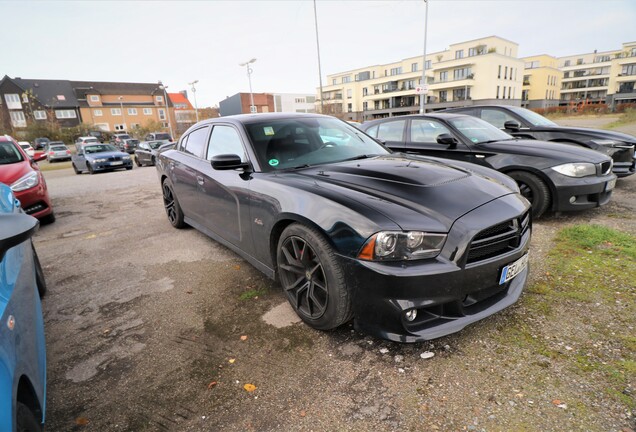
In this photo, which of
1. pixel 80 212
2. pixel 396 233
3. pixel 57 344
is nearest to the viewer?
pixel 396 233

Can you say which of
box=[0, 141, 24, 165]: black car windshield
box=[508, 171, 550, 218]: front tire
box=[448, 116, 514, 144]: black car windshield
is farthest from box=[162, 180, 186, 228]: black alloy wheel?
box=[508, 171, 550, 218]: front tire

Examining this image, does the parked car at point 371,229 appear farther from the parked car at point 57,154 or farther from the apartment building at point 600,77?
the apartment building at point 600,77

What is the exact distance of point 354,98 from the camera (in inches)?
2603

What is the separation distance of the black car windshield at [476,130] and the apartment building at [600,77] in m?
69.4

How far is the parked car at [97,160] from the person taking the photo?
1561 cm

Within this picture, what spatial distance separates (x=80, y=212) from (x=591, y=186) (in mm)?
9199

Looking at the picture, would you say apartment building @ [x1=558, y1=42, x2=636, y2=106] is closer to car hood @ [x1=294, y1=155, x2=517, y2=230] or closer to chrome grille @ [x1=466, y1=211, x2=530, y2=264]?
car hood @ [x1=294, y1=155, x2=517, y2=230]

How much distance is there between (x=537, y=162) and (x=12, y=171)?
8.20m

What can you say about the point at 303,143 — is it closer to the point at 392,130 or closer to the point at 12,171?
the point at 392,130

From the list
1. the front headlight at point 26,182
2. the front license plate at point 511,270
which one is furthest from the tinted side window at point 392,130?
the front headlight at point 26,182

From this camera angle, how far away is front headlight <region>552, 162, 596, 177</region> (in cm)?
447

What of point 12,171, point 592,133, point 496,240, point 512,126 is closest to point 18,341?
point 496,240

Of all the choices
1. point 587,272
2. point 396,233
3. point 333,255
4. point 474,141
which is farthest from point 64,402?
point 474,141

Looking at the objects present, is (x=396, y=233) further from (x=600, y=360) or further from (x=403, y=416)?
(x=600, y=360)
